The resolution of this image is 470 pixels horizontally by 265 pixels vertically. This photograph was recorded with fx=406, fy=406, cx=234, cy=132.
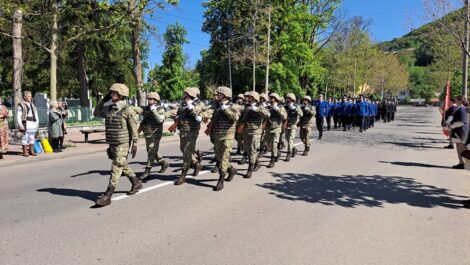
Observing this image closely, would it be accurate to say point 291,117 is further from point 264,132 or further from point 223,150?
point 223,150

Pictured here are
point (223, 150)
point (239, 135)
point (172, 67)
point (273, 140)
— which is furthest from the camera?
point (172, 67)

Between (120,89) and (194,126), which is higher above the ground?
(120,89)

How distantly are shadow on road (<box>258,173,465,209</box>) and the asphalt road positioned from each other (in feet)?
0.06

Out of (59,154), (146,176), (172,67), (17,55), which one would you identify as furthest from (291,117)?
(172,67)

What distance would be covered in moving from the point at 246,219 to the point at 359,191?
8.93 feet

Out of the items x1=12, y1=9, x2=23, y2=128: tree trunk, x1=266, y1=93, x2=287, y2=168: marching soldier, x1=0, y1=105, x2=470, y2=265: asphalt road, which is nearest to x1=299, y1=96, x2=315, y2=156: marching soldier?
x1=266, y1=93, x2=287, y2=168: marching soldier

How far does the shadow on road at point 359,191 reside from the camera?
6652 millimetres

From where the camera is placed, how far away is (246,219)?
5.61 metres

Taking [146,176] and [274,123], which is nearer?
[146,176]

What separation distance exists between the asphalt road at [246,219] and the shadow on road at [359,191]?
0.06 feet

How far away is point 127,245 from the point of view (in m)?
4.60

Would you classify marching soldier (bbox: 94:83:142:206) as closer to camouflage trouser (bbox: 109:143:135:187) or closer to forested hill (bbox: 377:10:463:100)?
camouflage trouser (bbox: 109:143:135:187)

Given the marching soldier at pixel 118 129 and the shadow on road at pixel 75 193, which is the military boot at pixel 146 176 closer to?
the shadow on road at pixel 75 193

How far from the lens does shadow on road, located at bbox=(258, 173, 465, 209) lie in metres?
6.65
